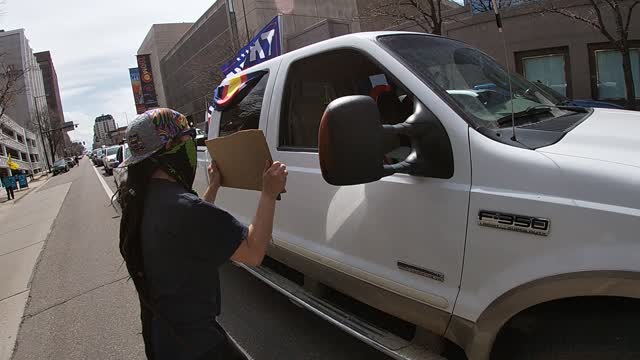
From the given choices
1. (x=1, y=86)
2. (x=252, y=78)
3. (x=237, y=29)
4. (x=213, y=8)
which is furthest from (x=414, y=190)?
(x=213, y=8)

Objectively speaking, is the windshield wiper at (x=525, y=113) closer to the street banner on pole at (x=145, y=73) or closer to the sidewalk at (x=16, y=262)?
the sidewalk at (x=16, y=262)

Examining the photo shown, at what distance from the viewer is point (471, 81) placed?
7.99ft

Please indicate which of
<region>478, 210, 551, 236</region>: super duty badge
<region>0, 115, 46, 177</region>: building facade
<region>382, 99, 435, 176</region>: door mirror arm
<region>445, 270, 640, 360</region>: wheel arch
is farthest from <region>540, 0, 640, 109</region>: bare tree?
<region>0, 115, 46, 177</region>: building facade

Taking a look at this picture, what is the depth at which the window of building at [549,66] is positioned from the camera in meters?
16.6

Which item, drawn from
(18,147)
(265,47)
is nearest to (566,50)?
(265,47)

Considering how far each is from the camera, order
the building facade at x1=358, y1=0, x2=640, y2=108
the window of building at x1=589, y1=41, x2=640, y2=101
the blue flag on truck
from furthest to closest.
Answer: the window of building at x1=589, y1=41, x2=640, y2=101 → the building facade at x1=358, y1=0, x2=640, y2=108 → the blue flag on truck

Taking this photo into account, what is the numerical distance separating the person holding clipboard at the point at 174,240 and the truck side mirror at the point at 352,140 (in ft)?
0.96

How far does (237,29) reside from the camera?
4372cm

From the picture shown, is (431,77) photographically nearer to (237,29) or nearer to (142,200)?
(142,200)

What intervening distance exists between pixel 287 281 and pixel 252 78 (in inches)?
64.7

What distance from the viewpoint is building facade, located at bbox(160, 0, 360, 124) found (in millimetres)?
34375

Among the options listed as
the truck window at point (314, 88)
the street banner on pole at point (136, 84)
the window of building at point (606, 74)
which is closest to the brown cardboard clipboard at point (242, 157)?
the truck window at point (314, 88)

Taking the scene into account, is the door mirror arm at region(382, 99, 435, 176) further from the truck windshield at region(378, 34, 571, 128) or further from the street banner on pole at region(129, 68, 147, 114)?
the street banner on pole at region(129, 68, 147, 114)

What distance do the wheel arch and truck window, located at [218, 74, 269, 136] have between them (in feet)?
7.16
